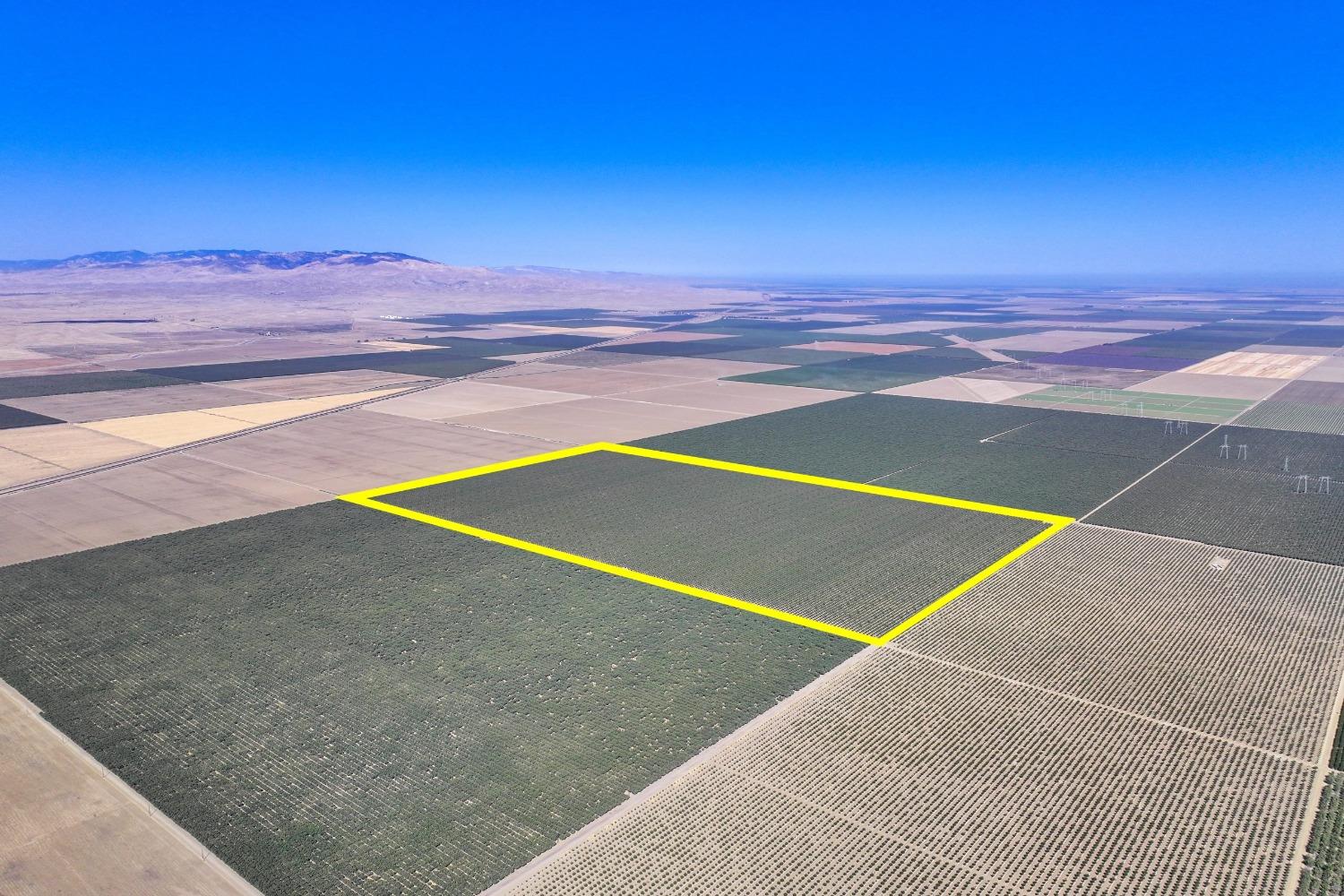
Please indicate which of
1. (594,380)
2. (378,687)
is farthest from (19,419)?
(378,687)

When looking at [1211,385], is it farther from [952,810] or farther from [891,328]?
[891,328]

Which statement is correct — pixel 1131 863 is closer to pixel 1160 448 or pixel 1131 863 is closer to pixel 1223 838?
pixel 1223 838

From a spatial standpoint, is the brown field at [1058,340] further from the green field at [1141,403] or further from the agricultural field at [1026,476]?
the agricultural field at [1026,476]

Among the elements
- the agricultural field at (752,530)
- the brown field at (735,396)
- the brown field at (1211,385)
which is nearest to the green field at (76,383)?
the brown field at (735,396)

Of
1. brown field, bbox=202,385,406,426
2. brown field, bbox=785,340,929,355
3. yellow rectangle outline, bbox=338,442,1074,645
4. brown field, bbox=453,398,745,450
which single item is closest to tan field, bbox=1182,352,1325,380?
brown field, bbox=785,340,929,355

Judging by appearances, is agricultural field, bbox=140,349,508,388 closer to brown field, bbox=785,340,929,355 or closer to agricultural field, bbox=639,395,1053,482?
agricultural field, bbox=639,395,1053,482
